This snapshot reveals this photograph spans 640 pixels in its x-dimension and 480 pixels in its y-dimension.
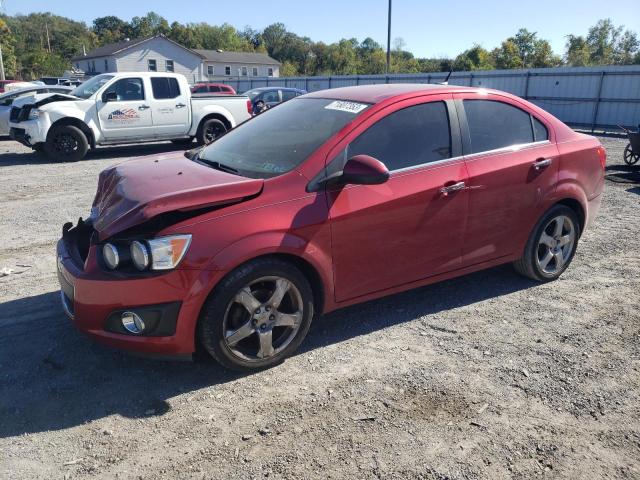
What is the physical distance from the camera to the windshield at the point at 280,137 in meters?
3.61

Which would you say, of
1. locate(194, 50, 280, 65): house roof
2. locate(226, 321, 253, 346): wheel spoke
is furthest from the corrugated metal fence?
locate(194, 50, 280, 65): house roof

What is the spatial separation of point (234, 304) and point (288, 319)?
0.38 meters

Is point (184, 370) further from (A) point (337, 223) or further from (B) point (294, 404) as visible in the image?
(A) point (337, 223)

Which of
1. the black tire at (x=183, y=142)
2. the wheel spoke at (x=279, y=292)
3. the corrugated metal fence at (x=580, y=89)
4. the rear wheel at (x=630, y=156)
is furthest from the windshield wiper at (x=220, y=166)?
the corrugated metal fence at (x=580, y=89)

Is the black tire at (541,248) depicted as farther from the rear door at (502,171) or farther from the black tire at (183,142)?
the black tire at (183,142)

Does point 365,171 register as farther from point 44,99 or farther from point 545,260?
point 44,99

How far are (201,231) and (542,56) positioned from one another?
8540 centimetres

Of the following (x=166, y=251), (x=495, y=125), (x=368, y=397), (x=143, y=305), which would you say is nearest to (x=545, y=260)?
(x=495, y=125)

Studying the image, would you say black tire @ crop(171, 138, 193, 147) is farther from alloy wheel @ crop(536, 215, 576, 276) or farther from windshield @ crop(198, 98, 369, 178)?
alloy wheel @ crop(536, 215, 576, 276)

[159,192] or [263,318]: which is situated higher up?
[159,192]

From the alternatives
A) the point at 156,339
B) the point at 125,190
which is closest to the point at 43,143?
the point at 125,190

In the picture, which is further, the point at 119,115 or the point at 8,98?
the point at 8,98

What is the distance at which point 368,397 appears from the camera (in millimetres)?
3145

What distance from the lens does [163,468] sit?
8.48 feet
